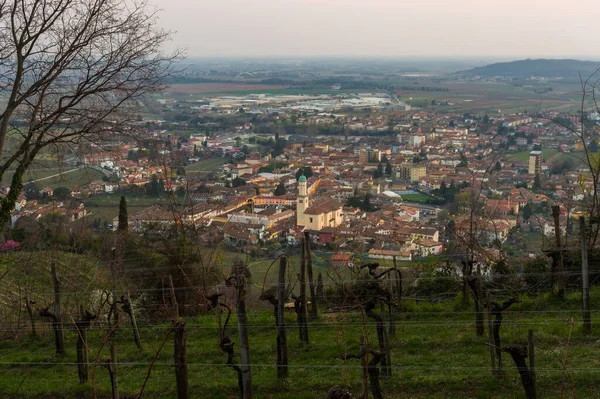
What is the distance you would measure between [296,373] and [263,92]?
264ft

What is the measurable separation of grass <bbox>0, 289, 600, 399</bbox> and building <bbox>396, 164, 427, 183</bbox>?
27.9 meters

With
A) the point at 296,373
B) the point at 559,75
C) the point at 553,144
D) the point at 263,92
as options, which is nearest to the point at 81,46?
the point at 296,373

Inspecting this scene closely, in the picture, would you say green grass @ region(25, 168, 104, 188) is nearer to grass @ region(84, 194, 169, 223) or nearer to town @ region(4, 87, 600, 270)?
town @ region(4, 87, 600, 270)

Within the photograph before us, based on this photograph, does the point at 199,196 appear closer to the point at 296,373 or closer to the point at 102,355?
the point at 102,355

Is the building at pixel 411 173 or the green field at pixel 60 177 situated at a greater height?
the green field at pixel 60 177

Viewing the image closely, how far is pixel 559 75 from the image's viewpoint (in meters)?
93.6

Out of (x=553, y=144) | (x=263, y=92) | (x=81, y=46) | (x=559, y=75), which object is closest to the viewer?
(x=81, y=46)

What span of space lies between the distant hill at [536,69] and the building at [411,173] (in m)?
58.7

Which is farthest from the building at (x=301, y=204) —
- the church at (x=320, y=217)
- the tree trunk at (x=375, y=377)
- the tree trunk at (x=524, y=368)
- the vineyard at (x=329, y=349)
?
the tree trunk at (x=524, y=368)

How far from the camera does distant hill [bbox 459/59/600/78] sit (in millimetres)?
93100

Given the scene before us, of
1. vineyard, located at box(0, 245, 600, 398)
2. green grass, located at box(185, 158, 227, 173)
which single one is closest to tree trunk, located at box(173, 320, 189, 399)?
vineyard, located at box(0, 245, 600, 398)

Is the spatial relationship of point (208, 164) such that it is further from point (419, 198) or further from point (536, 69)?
point (536, 69)

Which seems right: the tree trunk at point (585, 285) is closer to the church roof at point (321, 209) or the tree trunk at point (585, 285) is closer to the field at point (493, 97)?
the church roof at point (321, 209)

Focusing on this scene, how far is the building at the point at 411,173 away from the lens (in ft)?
116
